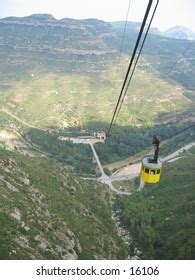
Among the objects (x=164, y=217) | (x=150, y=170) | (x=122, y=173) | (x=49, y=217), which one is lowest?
(x=122, y=173)

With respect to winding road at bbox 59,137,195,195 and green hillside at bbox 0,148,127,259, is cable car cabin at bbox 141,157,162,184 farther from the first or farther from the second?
winding road at bbox 59,137,195,195

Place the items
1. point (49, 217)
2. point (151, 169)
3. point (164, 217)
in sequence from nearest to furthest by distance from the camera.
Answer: point (151, 169), point (49, 217), point (164, 217)

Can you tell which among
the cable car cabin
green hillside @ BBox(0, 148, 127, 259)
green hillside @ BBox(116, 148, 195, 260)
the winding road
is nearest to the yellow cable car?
the cable car cabin

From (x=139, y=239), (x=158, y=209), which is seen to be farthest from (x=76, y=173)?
(x=139, y=239)

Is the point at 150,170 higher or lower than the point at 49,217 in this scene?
higher

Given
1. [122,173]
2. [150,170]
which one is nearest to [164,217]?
[122,173]

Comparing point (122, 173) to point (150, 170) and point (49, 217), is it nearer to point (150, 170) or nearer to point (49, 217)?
point (49, 217)

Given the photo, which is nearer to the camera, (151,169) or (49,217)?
(151,169)
